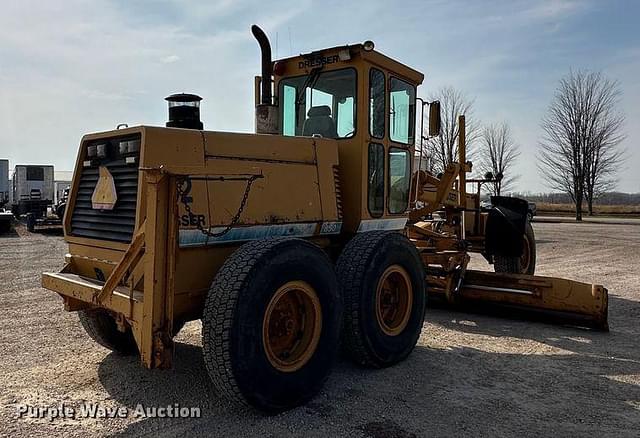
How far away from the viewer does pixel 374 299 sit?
482 cm

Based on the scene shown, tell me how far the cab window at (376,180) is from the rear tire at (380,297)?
433 mm

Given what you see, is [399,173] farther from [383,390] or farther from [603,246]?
[603,246]

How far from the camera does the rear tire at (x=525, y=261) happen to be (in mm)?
8547

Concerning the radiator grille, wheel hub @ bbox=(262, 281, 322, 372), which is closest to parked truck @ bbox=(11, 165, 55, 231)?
the radiator grille

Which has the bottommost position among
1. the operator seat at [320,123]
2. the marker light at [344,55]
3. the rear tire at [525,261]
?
the rear tire at [525,261]

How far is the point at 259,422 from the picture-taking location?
3.70m

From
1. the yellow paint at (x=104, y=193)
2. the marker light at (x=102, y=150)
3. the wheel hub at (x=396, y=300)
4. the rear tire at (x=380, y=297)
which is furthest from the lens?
the wheel hub at (x=396, y=300)

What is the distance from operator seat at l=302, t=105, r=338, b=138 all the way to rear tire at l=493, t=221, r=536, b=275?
4.33 m

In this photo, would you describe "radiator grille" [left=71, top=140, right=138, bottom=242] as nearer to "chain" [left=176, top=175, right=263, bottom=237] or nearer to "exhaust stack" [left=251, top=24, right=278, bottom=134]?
"chain" [left=176, top=175, right=263, bottom=237]

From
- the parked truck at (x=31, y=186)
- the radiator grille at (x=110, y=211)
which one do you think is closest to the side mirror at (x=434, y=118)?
the radiator grille at (x=110, y=211)

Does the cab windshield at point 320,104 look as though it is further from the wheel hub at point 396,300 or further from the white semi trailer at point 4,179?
the white semi trailer at point 4,179

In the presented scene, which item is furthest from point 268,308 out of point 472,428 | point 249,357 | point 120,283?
point 472,428

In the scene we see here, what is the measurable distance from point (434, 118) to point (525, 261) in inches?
164

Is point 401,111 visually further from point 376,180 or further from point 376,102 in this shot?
point 376,180
